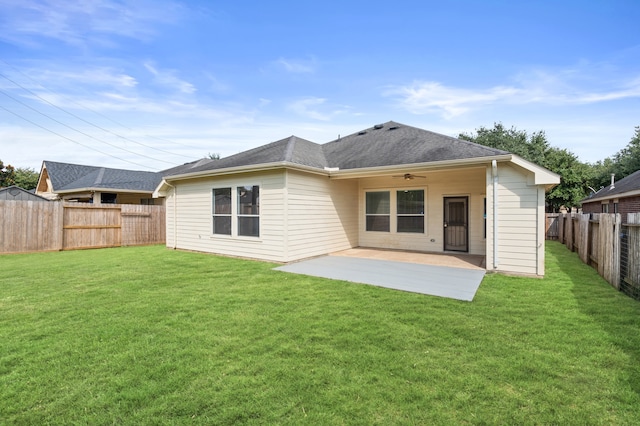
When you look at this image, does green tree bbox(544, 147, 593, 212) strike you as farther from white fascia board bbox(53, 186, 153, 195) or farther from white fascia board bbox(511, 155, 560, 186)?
white fascia board bbox(53, 186, 153, 195)

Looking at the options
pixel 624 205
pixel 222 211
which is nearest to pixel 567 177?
pixel 624 205

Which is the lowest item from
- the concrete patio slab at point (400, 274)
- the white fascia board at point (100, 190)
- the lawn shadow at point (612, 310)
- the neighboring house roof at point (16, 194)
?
the lawn shadow at point (612, 310)

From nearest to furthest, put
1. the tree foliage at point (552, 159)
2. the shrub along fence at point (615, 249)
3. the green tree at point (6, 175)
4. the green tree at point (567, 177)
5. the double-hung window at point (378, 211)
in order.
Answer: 1. the shrub along fence at point (615, 249)
2. the double-hung window at point (378, 211)
3. the green tree at point (567, 177)
4. the tree foliage at point (552, 159)
5. the green tree at point (6, 175)

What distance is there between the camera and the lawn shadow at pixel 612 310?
3.25 m

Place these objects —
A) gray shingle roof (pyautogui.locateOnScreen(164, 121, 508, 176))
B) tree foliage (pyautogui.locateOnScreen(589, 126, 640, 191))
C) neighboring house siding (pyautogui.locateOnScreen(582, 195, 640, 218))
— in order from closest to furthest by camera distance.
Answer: gray shingle roof (pyautogui.locateOnScreen(164, 121, 508, 176)) → neighboring house siding (pyautogui.locateOnScreen(582, 195, 640, 218)) → tree foliage (pyautogui.locateOnScreen(589, 126, 640, 191))

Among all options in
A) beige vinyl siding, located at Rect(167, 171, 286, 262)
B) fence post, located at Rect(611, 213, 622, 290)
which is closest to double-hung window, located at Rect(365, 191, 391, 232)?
beige vinyl siding, located at Rect(167, 171, 286, 262)

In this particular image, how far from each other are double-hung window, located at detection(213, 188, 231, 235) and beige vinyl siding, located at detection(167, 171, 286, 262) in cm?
17

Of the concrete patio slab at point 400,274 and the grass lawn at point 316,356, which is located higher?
the concrete patio slab at point 400,274

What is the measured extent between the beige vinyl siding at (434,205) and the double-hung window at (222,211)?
197 inches

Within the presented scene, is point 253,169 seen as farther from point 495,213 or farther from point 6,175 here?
point 6,175

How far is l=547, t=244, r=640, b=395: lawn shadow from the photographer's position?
3250mm

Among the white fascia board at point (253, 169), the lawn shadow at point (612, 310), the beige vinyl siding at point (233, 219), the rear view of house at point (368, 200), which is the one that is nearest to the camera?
the lawn shadow at point (612, 310)

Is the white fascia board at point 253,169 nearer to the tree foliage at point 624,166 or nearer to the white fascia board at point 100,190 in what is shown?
the white fascia board at point 100,190

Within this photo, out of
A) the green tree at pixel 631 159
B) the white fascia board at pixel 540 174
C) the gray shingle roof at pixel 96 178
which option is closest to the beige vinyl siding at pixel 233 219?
the white fascia board at pixel 540 174
